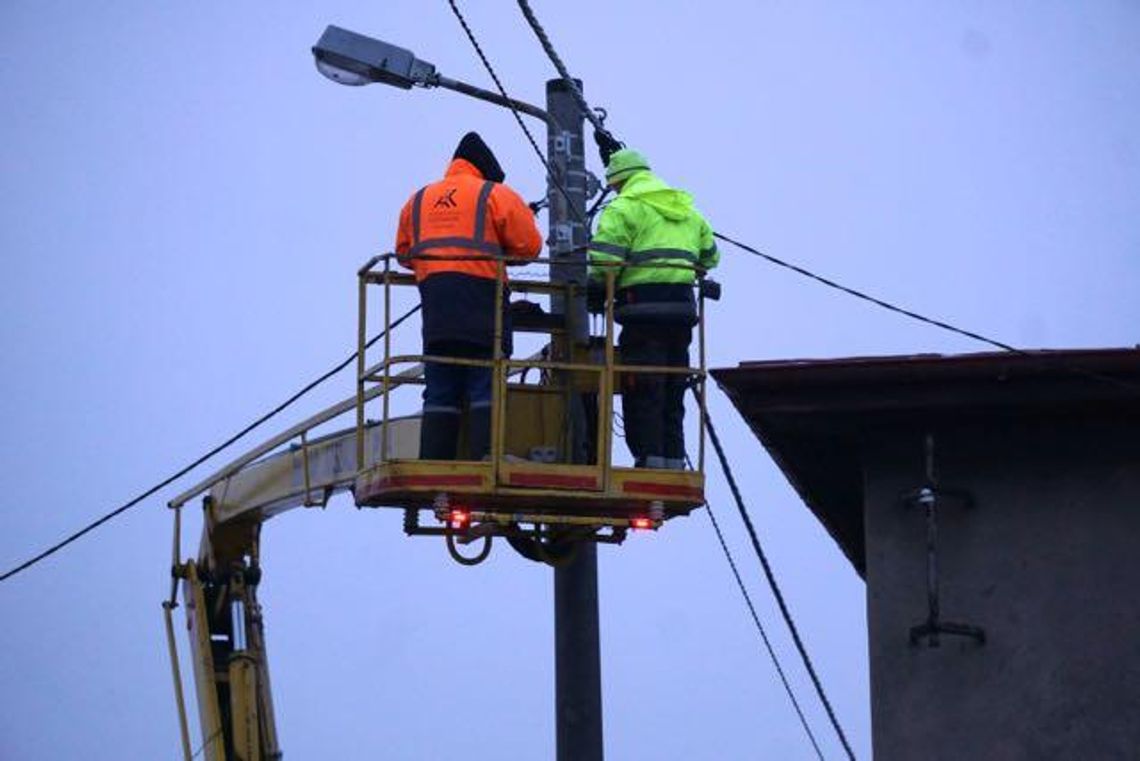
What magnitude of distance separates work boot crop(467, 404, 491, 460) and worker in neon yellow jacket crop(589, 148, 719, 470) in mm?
984

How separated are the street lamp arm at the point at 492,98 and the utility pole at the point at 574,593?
0.85ft

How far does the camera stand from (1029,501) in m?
14.2

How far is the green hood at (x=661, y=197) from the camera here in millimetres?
15625

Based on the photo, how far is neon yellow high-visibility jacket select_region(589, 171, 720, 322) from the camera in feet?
50.8

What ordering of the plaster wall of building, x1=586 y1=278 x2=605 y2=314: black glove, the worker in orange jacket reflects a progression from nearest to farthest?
1. the plaster wall of building
2. the worker in orange jacket
3. x1=586 y1=278 x2=605 y2=314: black glove

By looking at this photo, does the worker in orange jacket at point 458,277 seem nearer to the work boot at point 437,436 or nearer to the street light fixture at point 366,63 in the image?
the work boot at point 437,436

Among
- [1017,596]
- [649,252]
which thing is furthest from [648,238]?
[1017,596]

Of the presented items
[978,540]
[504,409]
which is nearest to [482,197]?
[504,409]

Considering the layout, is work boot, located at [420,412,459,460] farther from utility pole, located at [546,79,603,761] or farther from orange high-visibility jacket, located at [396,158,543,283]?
utility pole, located at [546,79,603,761]

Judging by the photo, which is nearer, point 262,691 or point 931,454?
point 931,454

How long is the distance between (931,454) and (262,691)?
597 cm

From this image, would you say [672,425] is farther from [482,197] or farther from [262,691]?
[262,691]

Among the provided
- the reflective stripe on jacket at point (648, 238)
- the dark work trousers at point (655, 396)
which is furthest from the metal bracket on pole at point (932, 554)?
the reflective stripe on jacket at point (648, 238)

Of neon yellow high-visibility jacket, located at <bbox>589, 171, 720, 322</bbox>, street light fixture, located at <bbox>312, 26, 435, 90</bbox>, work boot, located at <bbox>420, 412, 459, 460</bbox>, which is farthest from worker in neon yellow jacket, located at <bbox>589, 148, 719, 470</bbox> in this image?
street light fixture, located at <bbox>312, 26, 435, 90</bbox>
